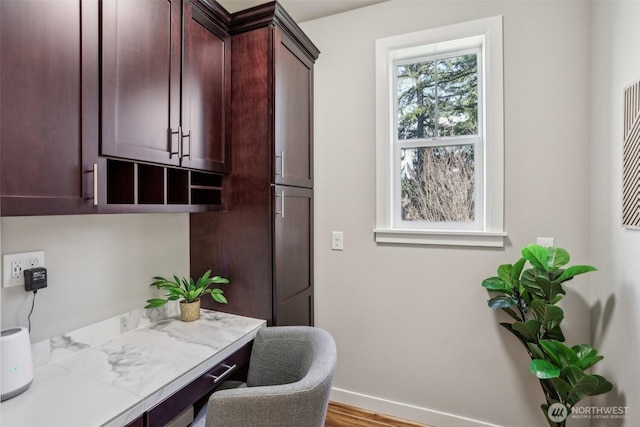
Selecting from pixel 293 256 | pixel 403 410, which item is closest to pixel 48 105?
pixel 293 256

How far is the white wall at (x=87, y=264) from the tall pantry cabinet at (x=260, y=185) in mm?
282

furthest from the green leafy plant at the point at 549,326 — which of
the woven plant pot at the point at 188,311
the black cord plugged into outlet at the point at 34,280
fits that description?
the black cord plugged into outlet at the point at 34,280

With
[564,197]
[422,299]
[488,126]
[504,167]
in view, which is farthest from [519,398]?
[488,126]

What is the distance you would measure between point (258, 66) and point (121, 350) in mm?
1520

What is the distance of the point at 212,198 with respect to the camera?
1.76 meters

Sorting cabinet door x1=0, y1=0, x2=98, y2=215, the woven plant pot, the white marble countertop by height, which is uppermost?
cabinet door x1=0, y1=0, x2=98, y2=215

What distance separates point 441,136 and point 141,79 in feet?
5.54

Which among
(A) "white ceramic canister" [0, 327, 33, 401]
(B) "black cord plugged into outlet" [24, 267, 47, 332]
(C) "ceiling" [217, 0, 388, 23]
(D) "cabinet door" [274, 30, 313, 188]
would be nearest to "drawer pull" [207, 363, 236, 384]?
(A) "white ceramic canister" [0, 327, 33, 401]

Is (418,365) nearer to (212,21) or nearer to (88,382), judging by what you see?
(88,382)

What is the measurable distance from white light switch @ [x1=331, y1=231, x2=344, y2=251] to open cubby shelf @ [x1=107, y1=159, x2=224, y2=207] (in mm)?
810

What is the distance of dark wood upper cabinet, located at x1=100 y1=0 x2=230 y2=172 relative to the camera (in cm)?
115

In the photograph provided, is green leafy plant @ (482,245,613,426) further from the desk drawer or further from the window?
the desk drawer

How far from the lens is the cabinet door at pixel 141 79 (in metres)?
1.13

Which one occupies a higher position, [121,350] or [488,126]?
[488,126]
